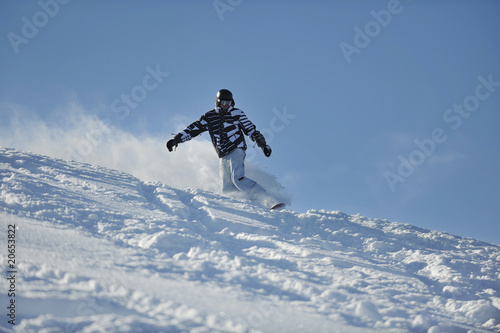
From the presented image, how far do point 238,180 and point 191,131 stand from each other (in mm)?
1289

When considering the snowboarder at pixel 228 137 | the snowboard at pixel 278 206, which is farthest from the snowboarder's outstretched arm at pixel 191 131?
the snowboard at pixel 278 206

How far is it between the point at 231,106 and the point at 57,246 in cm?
398

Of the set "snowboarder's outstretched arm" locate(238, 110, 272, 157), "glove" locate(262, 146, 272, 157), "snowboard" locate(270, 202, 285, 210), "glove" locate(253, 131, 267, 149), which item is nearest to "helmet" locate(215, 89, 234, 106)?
"snowboarder's outstretched arm" locate(238, 110, 272, 157)

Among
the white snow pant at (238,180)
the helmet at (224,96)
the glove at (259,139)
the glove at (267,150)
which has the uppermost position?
the helmet at (224,96)

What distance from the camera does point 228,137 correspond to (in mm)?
5844

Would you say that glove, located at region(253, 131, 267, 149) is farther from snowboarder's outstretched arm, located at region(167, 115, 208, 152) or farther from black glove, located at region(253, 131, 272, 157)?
snowboarder's outstretched arm, located at region(167, 115, 208, 152)

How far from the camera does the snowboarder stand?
5748mm

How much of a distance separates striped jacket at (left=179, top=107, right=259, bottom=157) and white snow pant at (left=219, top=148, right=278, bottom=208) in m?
0.13

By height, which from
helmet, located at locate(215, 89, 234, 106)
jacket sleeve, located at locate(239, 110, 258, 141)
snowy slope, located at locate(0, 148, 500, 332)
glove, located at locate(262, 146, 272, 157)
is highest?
helmet, located at locate(215, 89, 234, 106)

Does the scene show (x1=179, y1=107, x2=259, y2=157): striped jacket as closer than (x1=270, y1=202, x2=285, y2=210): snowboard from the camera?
No

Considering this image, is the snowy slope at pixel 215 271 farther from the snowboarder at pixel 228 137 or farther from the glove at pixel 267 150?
the glove at pixel 267 150

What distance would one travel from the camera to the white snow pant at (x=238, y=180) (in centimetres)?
553

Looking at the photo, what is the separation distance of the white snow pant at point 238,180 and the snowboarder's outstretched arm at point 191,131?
0.67 m

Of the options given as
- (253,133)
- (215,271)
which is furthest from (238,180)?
(215,271)
